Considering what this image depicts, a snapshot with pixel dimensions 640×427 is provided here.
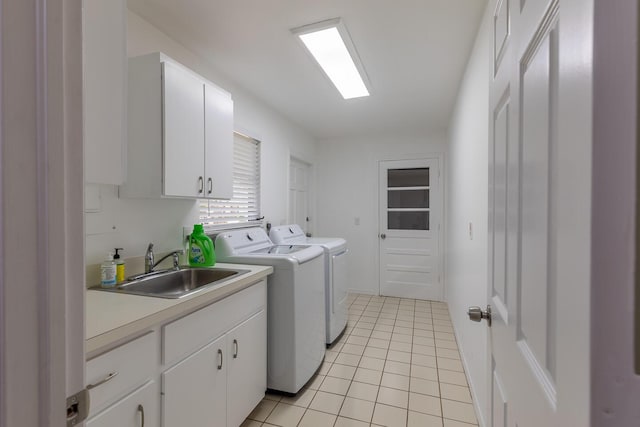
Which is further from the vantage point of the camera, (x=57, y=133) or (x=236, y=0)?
(x=236, y=0)

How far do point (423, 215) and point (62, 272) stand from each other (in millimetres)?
4219

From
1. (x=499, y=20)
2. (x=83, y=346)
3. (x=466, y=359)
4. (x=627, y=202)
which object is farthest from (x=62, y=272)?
(x=466, y=359)

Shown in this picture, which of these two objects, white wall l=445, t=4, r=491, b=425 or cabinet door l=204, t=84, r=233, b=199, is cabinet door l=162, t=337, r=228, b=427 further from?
white wall l=445, t=4, r=491, b=425

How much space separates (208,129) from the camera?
6.32 ft

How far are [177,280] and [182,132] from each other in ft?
2.98

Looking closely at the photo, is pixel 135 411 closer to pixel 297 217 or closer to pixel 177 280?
pixel 177 280

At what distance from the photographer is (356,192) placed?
4.51m

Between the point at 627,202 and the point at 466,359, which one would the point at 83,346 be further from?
the point at 466,359

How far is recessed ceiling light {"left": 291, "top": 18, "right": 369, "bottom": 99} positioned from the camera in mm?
1823

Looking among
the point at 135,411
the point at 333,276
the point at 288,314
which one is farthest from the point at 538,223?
the point at 333,276

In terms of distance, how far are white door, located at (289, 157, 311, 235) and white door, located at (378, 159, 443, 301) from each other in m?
1.10

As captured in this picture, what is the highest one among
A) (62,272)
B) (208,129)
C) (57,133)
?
(208,129)

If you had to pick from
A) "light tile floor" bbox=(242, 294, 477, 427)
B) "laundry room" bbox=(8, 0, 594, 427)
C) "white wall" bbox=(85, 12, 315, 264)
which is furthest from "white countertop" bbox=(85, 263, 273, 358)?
"light tile floor" bbox=(242, 294, 477, 427)

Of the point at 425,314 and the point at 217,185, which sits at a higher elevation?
the point at 217,185
